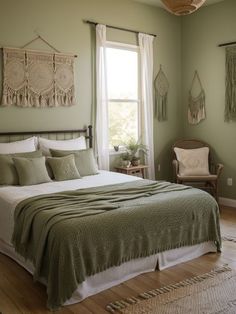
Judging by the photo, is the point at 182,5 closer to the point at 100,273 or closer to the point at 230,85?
the point at 100,273

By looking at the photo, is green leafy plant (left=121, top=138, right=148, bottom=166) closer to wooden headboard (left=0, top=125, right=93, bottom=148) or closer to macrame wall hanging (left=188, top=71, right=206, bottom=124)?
wooden headboard (left=0, top=125, right=93, bottom=148)

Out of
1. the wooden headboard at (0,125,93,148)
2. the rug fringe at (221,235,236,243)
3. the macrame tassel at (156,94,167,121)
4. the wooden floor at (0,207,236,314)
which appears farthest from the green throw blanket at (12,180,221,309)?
the macrame tassel at (156,94,167,121)

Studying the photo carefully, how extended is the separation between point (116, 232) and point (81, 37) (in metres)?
3.00

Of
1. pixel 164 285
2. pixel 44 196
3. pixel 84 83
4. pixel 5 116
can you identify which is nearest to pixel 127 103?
pixel 84 83

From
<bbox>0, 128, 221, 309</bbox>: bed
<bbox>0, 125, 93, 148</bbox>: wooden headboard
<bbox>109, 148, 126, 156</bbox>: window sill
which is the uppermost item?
<bbox>0, 125, 93, 148</bbox>: wooden headboard

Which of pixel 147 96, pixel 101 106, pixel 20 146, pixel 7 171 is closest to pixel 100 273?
pixel 7 171

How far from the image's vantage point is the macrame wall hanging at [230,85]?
499cm

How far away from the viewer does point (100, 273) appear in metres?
2.67

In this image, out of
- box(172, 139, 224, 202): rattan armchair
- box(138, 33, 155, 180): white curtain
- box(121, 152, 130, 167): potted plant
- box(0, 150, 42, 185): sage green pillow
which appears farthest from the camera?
box(138, 33, 155, 180): white curtain

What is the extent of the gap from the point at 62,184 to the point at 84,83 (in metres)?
1.66

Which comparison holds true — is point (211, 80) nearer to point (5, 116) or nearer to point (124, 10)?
point (124, 10)

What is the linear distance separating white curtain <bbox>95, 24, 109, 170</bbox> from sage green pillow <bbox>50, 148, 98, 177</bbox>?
0.54 m

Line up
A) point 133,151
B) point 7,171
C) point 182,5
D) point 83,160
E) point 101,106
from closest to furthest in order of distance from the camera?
point 182,5 → point 7,171 → point 83,160 → point 101,106 → point 133,151

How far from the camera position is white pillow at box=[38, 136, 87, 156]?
14.0 feet
